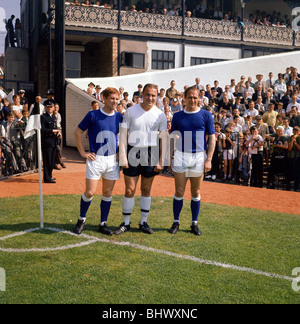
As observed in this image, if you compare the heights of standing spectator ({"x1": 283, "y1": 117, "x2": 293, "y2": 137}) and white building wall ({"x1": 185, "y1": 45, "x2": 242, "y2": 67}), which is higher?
white building wall ({"x1": 185, "y1": 45, "x2": 242, "y2": 67})

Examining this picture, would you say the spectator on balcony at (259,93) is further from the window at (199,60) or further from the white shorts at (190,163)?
the white shorts at (190,163)

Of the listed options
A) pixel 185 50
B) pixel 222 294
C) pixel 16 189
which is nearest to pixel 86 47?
pixel 185 50

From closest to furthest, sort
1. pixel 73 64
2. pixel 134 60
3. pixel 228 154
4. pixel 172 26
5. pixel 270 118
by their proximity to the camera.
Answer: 1. pixel 228 154
2. pixel 270 118
3. pixel 134 60
4. pixel 172 26
5. pixel 73 64

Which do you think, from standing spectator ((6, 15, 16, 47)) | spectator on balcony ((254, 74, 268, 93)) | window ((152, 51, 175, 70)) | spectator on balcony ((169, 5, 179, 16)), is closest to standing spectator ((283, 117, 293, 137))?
spectator on balcony ((254, 74, 268, 93))

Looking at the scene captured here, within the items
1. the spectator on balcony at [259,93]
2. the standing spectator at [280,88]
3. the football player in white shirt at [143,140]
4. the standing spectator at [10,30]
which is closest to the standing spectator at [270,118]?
the spectator on balcony at [259,93]

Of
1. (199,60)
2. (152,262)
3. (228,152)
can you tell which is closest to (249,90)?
(228,152)

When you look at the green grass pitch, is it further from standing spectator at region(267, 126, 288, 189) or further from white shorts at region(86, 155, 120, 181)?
standing spectator at region(267, 126, 288, 189)

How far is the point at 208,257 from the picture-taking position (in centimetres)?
535

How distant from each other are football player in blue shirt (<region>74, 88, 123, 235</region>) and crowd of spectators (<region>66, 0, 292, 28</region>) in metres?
20.2

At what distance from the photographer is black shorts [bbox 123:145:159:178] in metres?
6.09

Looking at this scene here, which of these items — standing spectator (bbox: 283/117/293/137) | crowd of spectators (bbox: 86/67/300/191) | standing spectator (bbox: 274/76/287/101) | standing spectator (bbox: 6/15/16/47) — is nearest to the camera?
crowd of spectators (bbox: 86/67/300/191)

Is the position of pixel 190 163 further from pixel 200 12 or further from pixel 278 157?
pixel 200 12

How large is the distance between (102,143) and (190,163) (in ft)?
4.42

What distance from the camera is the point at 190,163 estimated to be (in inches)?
243
